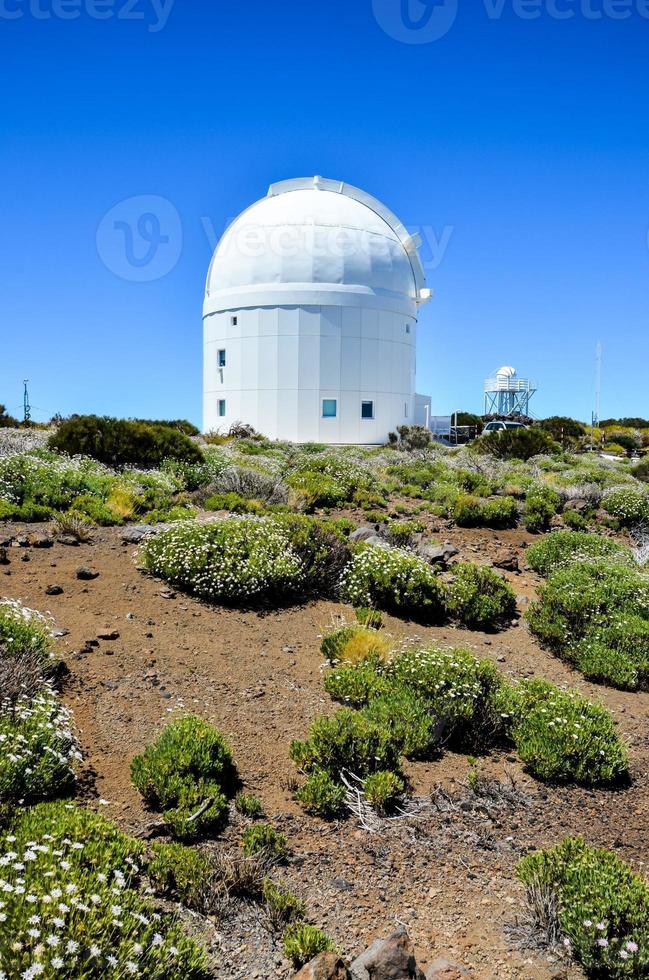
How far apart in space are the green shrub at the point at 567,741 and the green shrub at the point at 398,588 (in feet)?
8.52

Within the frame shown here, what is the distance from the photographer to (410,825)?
3807 millimetres

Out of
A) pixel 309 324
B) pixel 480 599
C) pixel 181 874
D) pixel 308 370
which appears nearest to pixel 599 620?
pixel 480 599

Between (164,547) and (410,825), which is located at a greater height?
(164,547)

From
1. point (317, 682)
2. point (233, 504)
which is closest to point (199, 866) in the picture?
point (317, 682)

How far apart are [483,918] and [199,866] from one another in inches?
51.5

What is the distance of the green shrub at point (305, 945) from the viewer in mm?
2738

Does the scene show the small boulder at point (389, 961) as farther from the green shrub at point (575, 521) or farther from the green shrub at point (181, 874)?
the green shrub at point (575, 521)

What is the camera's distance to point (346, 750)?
4.23 meters

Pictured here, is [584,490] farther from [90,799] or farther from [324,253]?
[324,253]

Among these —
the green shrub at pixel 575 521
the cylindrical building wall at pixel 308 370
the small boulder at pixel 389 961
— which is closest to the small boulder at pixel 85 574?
the small boulder at pixel 389 961

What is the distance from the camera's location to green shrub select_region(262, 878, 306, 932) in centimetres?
300

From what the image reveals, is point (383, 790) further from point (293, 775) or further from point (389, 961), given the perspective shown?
point (389, 961)

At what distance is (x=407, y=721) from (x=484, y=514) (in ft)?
26.1

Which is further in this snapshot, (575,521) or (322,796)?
(575,521)
